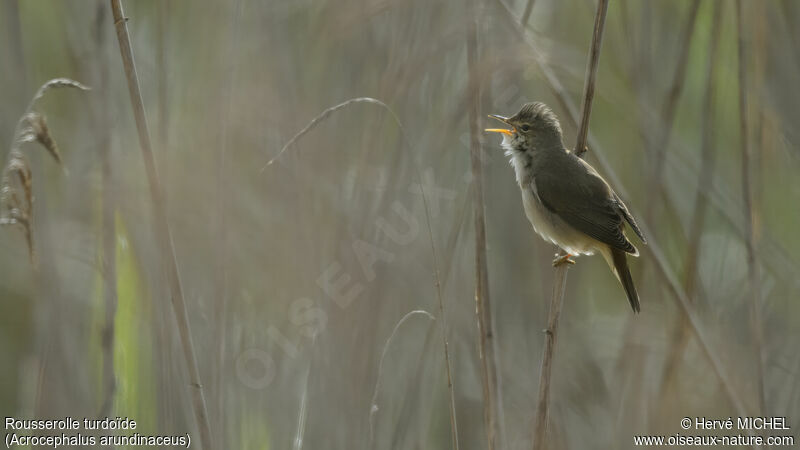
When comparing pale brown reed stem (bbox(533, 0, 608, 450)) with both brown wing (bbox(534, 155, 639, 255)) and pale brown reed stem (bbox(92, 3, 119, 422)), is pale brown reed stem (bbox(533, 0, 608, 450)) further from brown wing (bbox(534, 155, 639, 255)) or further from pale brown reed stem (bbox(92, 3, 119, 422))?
pale brown reed stem (bbox(92, 3, 119, 422))

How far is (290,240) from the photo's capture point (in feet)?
9.13

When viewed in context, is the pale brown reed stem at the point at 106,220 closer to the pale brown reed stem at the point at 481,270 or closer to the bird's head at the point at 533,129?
the pale brown reed stem at the point at 481,270

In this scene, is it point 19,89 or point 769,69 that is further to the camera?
point 769,69

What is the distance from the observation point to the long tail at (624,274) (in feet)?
8.73

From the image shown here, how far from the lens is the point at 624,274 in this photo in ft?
9.13

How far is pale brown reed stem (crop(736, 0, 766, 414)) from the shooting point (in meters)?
2.37

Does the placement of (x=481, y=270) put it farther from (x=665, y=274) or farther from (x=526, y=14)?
(x=526, y=14)

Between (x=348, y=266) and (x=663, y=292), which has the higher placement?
(x=348, y=266)

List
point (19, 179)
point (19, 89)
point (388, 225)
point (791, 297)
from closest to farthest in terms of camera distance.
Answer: point (19, 179), point (19, 89), point (388, 225), point (791, 297)

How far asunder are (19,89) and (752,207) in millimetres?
2366

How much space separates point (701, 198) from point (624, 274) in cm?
36

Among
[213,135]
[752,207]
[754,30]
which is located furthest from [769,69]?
[213,135]

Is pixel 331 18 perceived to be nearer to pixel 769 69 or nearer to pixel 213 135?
pixel 213 135

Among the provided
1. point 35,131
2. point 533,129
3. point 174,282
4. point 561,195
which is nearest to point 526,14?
point 533,129
